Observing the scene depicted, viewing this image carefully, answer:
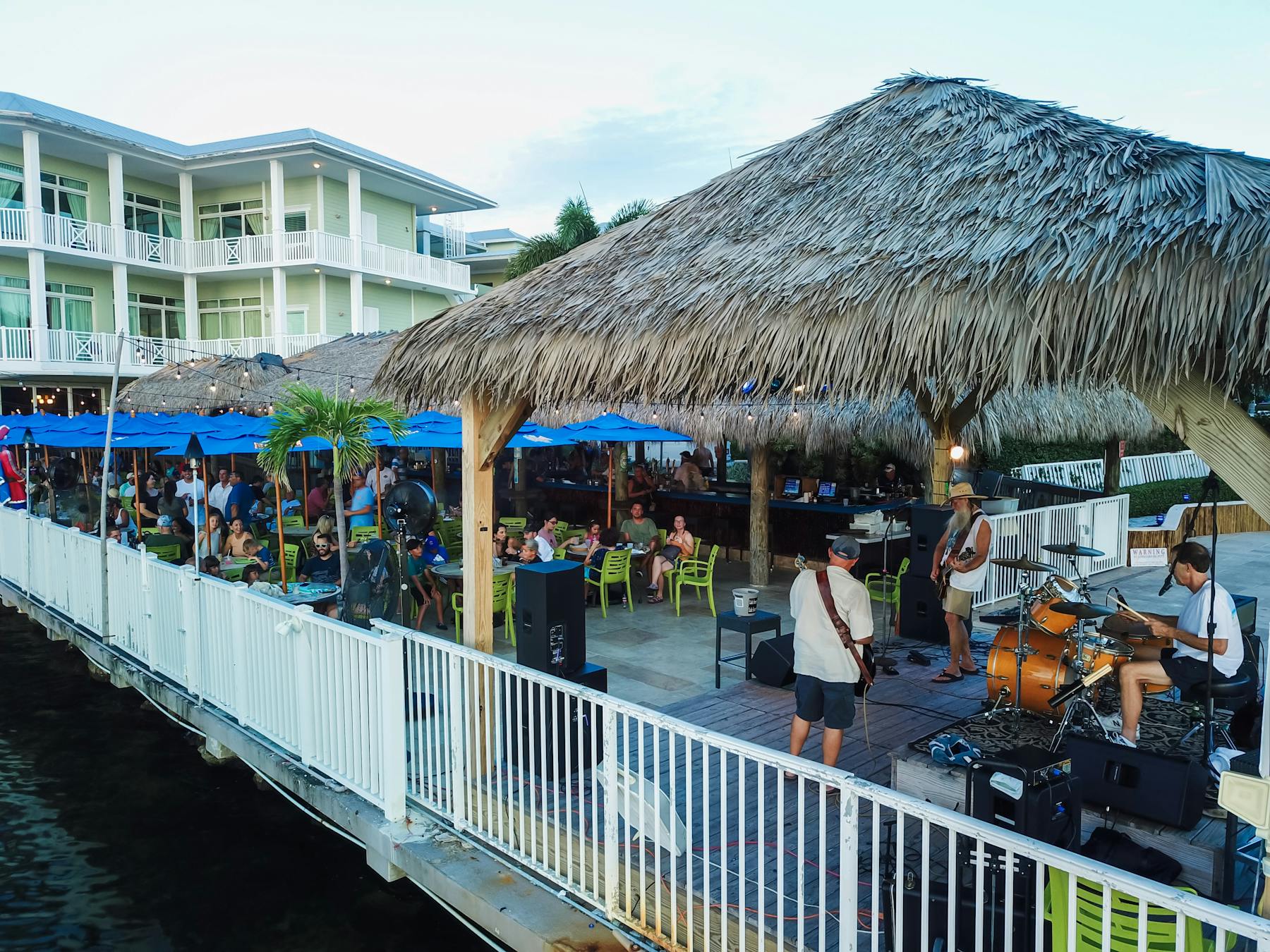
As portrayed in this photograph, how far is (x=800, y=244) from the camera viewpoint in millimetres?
4844

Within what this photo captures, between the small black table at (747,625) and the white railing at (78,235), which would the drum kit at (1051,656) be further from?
the white railing at (78,235)

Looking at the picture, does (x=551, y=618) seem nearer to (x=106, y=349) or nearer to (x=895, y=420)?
(x=895, y=420)

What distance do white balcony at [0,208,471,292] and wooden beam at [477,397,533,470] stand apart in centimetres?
2428

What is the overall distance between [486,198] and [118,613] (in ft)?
90.1

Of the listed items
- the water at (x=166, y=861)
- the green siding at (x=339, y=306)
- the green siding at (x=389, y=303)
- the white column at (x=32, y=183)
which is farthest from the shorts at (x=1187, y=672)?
the green siding at (x=389, y=303)

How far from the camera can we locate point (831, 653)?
536cm

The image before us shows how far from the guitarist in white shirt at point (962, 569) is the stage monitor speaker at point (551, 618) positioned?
3809 millimetres

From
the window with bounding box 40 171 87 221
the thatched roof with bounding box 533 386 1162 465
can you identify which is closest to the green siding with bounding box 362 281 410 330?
the window with bounding box 40 171 87 221

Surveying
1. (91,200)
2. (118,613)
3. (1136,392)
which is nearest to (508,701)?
(1136,392)

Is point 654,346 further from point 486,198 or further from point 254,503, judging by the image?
point 486,198

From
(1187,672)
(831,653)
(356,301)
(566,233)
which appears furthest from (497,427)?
(356,301)

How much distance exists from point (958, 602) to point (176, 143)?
29.3 m

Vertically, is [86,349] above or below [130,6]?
below

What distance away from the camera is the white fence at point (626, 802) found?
124 inches
